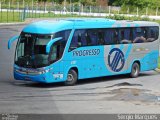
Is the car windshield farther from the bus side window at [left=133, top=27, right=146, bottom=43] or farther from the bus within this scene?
the bus side window at [left=133, top=27, right=146, bottom=43]

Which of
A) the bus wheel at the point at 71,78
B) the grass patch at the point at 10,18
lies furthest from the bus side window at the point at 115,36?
the grass patch at the point at 10,18

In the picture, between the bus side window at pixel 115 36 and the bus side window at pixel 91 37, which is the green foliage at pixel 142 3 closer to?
the bus side window at pixel 115 36

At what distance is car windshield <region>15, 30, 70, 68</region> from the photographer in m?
22.7

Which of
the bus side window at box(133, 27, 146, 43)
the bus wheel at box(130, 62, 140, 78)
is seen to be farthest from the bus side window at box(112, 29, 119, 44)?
the bus wheel at box(130, 62, 140, 78)

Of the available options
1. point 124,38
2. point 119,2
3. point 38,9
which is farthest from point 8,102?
point 119,2

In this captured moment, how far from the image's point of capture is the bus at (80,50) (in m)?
22.8

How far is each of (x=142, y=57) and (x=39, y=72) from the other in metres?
7.52

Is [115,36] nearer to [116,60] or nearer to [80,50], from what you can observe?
[116,60]

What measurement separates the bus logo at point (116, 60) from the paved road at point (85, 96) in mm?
601

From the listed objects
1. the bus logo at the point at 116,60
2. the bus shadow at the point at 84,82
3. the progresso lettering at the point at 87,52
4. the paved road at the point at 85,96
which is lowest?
the bus shadow at the point at 84,82

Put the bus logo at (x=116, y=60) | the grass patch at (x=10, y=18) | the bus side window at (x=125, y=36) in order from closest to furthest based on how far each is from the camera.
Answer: the bus logo at (x=116, y=60), the bus side window at (x=125, y=36), the grass patch at (x=10, y=18)

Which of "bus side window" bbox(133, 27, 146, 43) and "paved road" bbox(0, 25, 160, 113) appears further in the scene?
"bus side window" bbox(133, 27, 146, 43)

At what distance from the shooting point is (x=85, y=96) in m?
20.1

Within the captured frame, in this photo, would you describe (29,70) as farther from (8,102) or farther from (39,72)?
(8,102)
